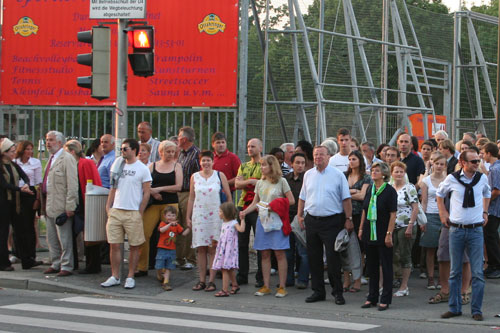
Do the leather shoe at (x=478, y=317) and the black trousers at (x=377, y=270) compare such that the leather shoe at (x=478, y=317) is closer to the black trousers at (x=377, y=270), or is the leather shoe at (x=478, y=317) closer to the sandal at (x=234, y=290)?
the black trousers at (x=377, y=270)

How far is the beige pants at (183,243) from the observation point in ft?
39.1

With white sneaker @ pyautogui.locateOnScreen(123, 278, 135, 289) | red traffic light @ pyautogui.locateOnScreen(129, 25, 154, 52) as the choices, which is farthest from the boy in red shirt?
red traffic light @ pyautogui.locateOnScreen(129, 25, 154, 52)

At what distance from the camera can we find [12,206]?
1207 centimetres

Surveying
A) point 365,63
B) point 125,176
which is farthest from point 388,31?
point 125,176

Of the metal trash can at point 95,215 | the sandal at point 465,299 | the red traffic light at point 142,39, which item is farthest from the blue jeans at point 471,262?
the red traffic light at point 142,39

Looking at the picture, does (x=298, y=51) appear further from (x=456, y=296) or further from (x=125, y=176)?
(x=456, y=296)

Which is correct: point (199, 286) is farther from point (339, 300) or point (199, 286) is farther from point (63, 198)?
point (63, 198)

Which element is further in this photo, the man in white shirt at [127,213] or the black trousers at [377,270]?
the man in white shirt at [127,213]

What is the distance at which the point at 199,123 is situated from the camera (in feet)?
45.5

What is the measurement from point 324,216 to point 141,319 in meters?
2.55

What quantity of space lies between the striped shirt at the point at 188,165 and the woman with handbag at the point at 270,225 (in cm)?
172

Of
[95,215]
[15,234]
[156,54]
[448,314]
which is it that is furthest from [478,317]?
[156,54]

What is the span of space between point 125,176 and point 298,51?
4.95m

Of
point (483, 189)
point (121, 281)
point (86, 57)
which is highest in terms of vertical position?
point (86, 57)
